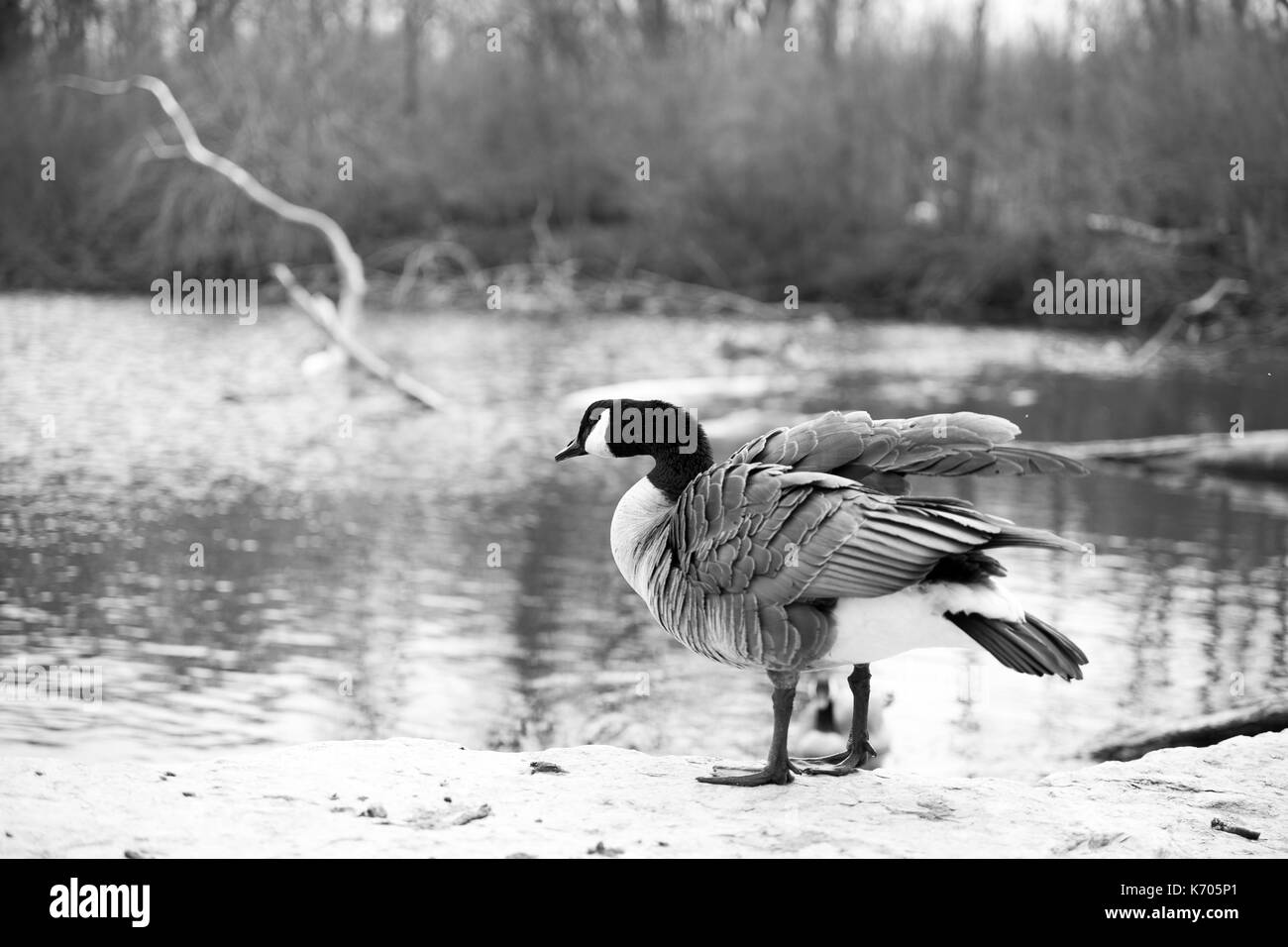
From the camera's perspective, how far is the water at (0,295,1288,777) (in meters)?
7.48

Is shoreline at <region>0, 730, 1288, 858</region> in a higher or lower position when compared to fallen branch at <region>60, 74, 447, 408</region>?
lower

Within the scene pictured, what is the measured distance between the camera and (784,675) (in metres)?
4.57

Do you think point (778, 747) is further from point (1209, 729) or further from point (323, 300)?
point (323, 300)

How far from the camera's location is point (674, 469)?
16.6 feet

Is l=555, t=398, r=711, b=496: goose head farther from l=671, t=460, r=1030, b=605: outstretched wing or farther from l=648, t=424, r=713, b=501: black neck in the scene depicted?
l=671, t=460, r=1030, b=605: outstretched wing

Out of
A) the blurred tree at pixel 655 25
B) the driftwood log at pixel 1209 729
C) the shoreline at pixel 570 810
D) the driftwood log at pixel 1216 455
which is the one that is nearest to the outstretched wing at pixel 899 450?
the shoreline at pixel 570 810

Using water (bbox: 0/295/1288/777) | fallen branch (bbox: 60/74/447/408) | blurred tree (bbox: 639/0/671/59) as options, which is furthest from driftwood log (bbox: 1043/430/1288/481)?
blurred tree (bbox: 639/0/671/59)

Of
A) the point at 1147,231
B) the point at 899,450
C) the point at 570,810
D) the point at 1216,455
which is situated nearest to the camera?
the point at 570,810

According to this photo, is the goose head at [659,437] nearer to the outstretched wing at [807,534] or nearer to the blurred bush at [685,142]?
the outstretched wing at [807,534]

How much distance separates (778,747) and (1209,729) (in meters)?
3.13

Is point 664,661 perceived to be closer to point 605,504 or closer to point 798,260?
point 605,504

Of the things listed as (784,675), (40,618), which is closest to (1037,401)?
(40,618)

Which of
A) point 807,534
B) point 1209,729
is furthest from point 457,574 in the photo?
point 807,534

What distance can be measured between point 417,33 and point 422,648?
36.6 m
